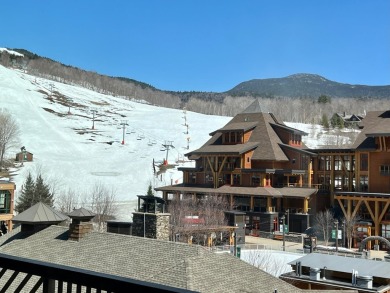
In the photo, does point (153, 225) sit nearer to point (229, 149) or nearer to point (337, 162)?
point (229, 149)

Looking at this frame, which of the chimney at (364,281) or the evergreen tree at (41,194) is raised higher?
the evergreen tree at (41,194)

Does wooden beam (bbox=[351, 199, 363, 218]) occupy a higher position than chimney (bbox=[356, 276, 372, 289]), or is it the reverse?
wooden beam (bbox=[351, 199, 363, 218])

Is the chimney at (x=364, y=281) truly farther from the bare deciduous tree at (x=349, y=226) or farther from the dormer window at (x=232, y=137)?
the dormer window at (x=232, y=137)

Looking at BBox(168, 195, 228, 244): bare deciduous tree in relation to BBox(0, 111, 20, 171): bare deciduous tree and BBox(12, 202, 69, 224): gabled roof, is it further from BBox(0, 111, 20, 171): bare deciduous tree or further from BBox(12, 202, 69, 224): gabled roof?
BBox(0, 111, 20, 171): bare deciduous tree

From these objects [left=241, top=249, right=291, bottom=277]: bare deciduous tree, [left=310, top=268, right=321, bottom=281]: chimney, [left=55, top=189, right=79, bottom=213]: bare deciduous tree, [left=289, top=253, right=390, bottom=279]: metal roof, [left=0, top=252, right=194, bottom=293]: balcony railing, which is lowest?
[left=241, top=249, right=291, bottom=277]: bare deciduous tree

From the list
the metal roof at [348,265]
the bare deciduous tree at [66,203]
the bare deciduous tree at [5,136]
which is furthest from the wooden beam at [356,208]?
the bare deciduous tree at [5,136]

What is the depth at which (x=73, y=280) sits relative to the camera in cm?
301

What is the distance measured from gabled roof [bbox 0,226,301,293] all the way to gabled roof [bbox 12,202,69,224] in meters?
1.59

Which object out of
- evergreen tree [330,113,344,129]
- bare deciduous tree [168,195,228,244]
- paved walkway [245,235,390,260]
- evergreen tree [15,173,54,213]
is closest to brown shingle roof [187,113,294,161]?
bare deciduous tree [168,195,228,244]

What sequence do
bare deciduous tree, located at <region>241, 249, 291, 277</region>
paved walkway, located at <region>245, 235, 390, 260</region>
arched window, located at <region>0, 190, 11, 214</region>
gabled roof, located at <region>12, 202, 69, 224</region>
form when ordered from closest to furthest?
gabled roof, located at <region>12, 202, 69, 224</region>, bare deciduous tree, located at <region>241, 249, 291, 277</region>, paved walkway, located at <region>245, 235, 390, 260</region>, arched window, located at <region>0, 190, 11, 214</region>

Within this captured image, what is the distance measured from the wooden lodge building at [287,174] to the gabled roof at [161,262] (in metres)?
30.0

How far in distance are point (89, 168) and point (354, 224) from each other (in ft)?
166

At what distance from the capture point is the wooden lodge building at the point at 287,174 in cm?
4372

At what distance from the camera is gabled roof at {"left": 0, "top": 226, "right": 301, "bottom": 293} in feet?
45.4
